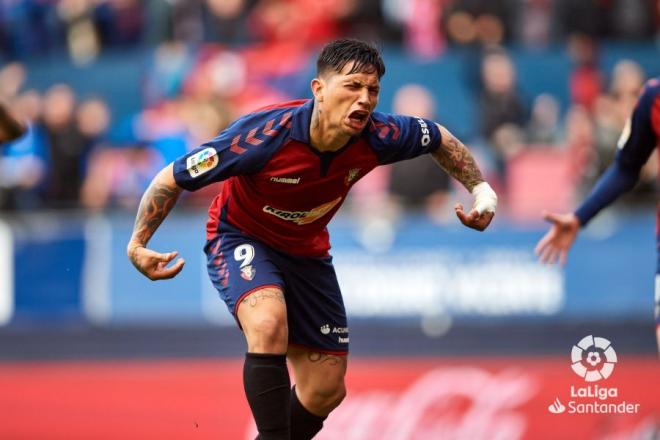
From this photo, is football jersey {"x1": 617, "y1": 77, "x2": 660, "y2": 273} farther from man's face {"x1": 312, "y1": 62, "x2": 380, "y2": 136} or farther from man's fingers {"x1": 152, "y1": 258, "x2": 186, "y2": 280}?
man's fingers {"x1": 152, "y1": 258, "x2": 186, "y2": 280}

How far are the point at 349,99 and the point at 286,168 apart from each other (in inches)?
19.5

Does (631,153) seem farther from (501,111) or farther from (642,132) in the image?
(501,111)

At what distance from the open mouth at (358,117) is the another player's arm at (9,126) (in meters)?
1.65

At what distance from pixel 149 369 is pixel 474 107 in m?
6.24

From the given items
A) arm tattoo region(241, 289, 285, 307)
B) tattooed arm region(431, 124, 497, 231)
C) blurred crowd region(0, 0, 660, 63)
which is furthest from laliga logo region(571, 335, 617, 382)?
blurred crowd region(0, 0, 660, 63)

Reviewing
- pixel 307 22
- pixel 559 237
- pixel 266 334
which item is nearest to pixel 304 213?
pixel 266 334

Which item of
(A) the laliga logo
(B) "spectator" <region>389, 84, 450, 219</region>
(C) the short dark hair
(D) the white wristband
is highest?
(B) "spectator" <region>389, 84, 450, 219</region>

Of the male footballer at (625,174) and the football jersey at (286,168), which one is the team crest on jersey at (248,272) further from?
the male footballer at (625,174)

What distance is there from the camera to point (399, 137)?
6613 millimetres

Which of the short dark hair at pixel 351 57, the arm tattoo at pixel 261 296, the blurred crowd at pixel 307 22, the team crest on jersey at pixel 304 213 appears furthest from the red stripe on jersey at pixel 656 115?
the blurred crowd at pixel 307 22

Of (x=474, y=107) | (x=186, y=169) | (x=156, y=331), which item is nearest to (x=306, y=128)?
(x=186, y=169)

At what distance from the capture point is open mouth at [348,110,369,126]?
6215 millimetres

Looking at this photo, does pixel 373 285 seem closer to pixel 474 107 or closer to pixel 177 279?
pixel 177 279

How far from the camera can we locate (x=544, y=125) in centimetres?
1414
